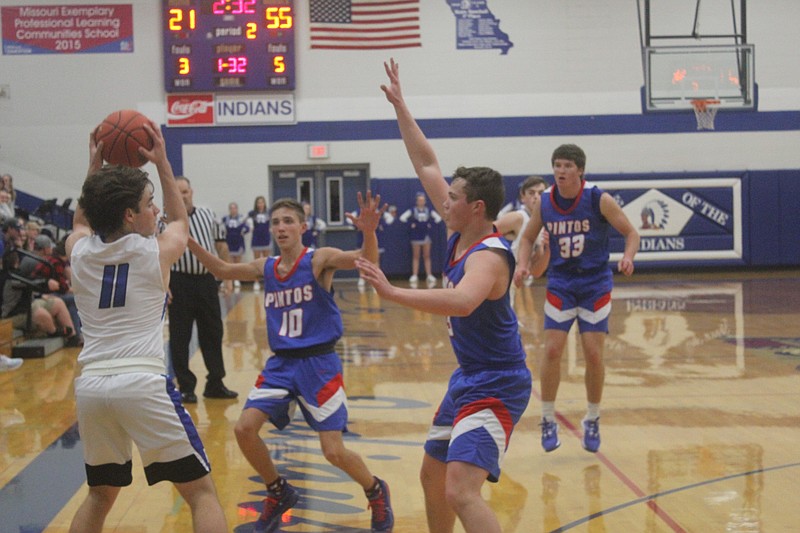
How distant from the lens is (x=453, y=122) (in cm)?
2041

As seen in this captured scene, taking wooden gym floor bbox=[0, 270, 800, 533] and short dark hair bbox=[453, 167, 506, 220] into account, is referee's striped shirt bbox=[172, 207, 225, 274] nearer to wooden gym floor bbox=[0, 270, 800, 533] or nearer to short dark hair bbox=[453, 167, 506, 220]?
wooden gym floor bbox=[0, 270, 800, 533]

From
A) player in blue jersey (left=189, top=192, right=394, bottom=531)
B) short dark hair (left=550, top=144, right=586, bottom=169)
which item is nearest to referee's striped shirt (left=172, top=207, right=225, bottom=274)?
player in blue jersey (left=189, top=192, right=394, bottom=531)

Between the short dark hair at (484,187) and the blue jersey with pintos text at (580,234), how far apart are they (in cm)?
249

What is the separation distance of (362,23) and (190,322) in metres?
13.2

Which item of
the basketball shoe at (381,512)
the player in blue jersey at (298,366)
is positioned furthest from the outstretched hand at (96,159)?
the basketball shoe at (381,512)

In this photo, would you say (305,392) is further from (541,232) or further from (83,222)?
(541,232)

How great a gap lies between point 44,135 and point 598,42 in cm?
1193

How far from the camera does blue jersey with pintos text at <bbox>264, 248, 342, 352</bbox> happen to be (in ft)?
16.6

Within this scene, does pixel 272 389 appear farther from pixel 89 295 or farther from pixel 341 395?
pixel 89 295

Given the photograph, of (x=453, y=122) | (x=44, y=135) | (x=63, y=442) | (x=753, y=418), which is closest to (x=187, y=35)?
(x=44, y=135)

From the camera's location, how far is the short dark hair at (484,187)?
3834 mm

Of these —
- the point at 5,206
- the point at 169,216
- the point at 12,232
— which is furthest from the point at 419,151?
the point at 5,206

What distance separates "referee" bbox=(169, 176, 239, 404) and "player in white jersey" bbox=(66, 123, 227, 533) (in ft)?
14.6

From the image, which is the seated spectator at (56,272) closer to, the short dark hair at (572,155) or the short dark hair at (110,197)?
the short dark hair at (572,155)
